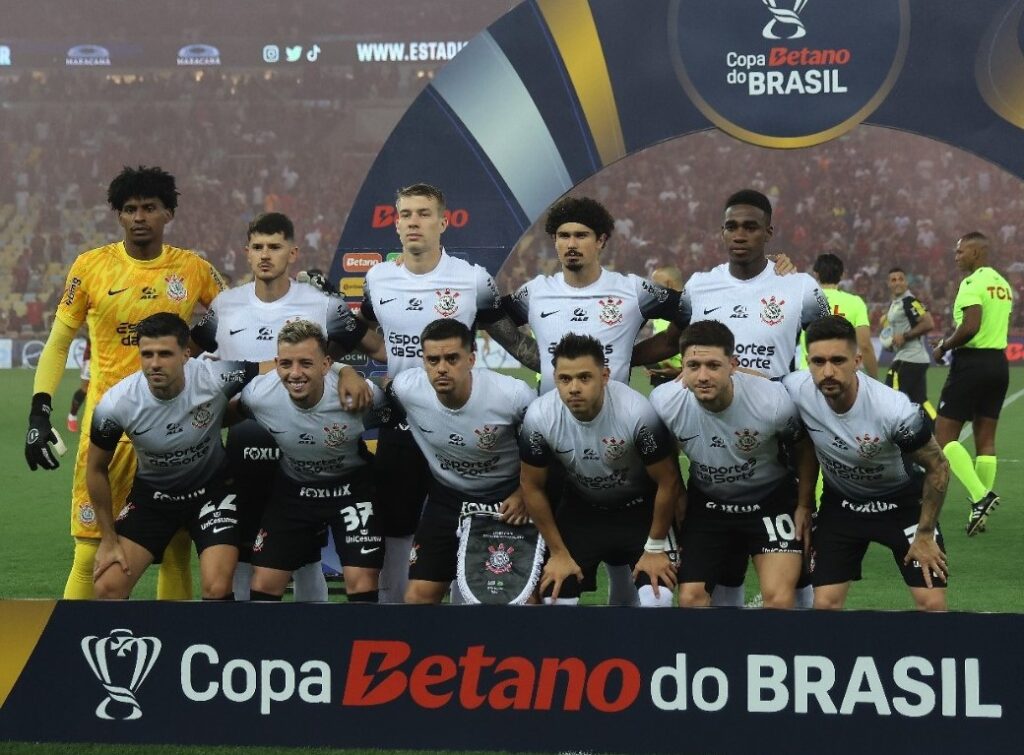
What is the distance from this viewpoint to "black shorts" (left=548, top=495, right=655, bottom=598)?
6191 mm

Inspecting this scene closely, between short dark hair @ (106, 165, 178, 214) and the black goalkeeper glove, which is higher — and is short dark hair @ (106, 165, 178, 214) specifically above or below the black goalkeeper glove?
above

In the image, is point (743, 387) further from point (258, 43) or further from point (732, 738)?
point (258, 43)

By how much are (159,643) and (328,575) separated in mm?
3838

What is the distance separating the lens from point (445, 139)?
339 inches

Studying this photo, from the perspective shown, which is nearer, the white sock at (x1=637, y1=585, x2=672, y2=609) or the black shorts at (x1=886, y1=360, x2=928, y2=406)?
the white sock at (x1=637, y1=585, x2=672, y2=609)

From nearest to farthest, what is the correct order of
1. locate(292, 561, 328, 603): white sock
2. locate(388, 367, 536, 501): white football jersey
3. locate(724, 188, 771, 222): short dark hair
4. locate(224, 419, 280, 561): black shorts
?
locate(388, 367, 536, 501): white football jersey < locate(724, 188, 771, 222): short dark hair < locate(224, 419, 280, 561): black shorts < locate(292, 561, 328, 603): white sock

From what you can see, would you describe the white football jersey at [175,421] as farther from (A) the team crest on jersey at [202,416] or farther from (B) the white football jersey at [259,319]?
(B) the white football jersey at [259,319]

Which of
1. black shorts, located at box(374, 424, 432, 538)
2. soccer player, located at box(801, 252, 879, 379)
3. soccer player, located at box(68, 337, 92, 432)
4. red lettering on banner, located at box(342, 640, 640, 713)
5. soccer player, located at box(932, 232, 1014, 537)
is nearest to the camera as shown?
red lettering on banner, located at box(342, 640, 640, 713)

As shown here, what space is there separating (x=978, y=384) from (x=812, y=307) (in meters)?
4.38

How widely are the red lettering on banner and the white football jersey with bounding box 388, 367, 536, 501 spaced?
1.66 metres

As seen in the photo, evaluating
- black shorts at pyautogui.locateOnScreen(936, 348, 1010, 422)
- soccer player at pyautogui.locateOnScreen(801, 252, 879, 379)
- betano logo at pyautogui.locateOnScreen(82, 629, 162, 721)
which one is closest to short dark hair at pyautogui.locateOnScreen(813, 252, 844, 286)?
soccer player at pyautogui.locateOnScreen(801, 252, 879, 379)

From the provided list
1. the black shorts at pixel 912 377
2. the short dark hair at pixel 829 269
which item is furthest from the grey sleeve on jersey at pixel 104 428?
the black shorts at pixel 912 377

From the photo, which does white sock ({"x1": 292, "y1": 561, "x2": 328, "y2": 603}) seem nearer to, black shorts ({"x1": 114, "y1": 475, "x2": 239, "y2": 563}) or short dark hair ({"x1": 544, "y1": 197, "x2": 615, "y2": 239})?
black shorts ({"x1": 114, "y1": 475, "x2": 239, "y2": 563})

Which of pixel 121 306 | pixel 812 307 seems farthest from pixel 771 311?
pixel 121 306
